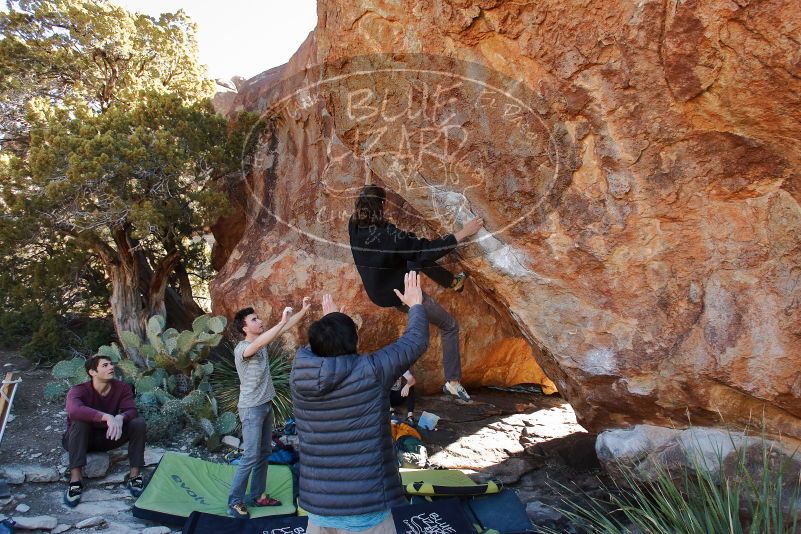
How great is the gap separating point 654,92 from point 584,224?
97 cm

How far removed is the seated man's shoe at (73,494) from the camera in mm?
4664

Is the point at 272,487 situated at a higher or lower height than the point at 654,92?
lower

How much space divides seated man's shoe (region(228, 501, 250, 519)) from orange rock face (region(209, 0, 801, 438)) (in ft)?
8.04

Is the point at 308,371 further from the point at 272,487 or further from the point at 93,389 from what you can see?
the point at 93,389

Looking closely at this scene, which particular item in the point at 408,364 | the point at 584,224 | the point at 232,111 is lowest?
the point at 408,364

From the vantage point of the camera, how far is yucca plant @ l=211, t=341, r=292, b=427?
21.8 feet

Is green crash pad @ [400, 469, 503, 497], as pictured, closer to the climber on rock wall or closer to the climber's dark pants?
the climber on rock wall

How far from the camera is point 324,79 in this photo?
5.32 m

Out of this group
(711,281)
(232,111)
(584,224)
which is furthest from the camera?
(232,111)

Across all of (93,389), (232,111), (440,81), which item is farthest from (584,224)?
(232,111)

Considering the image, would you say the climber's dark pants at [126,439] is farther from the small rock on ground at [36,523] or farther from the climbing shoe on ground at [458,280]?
the climbing shoe on ground at [458,280]

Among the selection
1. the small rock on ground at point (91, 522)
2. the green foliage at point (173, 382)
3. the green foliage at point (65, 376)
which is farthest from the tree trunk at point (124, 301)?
the small rock on ground at point (91, 522)

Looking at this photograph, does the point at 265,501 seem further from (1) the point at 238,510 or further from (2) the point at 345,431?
(2) the point at 345,431

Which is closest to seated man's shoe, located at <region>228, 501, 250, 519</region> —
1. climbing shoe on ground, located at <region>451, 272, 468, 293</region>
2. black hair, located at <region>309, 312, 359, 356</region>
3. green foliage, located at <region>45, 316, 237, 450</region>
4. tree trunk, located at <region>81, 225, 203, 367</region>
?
green foliage, located at <region>45, 316, 237, 450</region>
